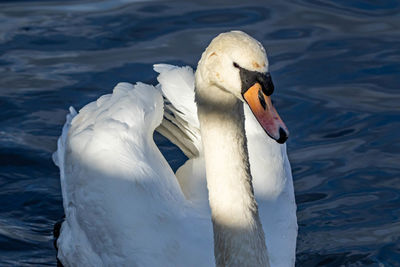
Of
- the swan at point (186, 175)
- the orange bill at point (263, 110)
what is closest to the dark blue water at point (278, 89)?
the swan at point (186, 175)

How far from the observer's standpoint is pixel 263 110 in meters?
4.17

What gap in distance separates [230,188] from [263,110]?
63cm

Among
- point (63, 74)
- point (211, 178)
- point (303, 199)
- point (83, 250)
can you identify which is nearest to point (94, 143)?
point (83, 250)

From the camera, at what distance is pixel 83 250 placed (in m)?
5.73

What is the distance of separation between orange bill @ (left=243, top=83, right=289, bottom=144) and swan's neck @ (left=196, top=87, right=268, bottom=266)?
1.06 ft

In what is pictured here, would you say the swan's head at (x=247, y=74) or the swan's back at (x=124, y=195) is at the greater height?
the swan's head at (x=247, y=74)

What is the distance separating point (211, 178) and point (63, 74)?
4441mm

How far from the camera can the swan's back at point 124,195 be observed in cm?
527

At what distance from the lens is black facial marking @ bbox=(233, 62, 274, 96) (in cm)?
414

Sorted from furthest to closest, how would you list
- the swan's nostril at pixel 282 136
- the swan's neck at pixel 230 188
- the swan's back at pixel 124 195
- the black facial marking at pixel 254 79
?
the swan's back at pixel 124 195
the swan's neck at pixel 230 188
the black facial marking at pixel 254 79
the swan's nostril at pixel 282 136

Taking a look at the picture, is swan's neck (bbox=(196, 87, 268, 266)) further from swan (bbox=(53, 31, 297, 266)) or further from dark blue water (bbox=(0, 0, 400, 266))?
dark blue water (bbox=(0, 0, 400, 266))

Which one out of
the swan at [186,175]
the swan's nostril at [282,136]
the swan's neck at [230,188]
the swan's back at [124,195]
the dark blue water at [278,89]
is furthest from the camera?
the dark blue water at [278,89]

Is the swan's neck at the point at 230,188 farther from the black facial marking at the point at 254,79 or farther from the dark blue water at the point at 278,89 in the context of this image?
the dark blue water at the point at 278,89

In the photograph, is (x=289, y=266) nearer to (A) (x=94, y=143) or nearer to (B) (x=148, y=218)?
(B) (x=148, y=218)
